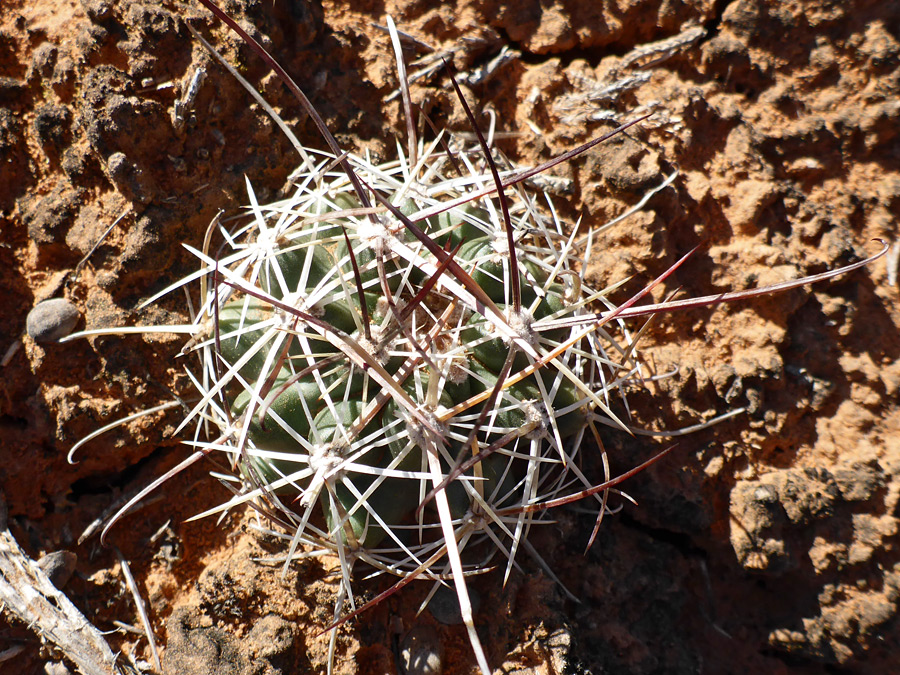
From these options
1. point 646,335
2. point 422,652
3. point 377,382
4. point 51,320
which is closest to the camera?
point 377,382

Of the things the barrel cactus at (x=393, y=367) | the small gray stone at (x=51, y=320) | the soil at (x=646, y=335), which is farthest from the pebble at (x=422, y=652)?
the small gray stone at (x=51, y=320)

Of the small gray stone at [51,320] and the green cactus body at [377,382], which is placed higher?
the small gray stone at [51,320]

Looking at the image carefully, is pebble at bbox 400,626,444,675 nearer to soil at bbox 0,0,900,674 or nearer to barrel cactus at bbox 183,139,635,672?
soil at bbox 0,0,900,674

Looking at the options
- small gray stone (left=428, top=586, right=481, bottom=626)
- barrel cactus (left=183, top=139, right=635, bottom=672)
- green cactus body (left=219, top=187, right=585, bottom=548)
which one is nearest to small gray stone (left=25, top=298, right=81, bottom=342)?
barrel cactus (left=183, top=139, right=635, bottom=672)

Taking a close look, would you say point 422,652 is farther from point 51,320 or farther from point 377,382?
point 51,320

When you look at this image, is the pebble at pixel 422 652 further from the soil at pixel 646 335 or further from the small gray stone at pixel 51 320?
the small gray stone at pixel 51 320

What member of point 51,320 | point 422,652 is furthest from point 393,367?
point 51,320
